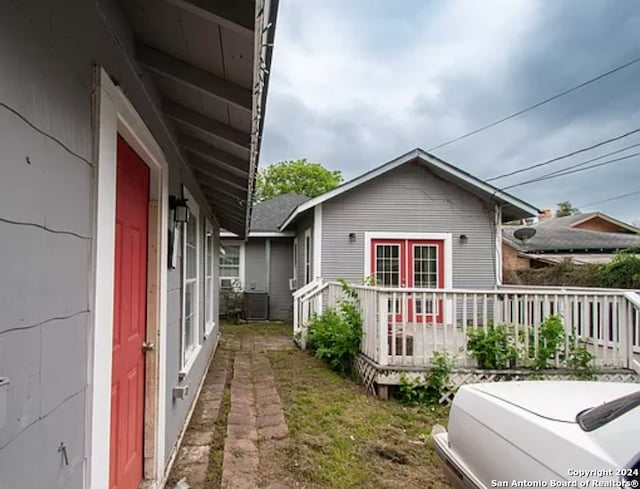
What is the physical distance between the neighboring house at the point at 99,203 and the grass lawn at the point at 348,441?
3.24ft

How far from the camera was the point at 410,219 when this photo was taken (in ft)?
32.5

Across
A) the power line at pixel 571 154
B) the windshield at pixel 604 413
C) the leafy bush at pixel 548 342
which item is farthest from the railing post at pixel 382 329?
the power line at pixel 571 154

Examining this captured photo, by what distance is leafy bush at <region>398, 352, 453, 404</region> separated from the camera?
5027mm

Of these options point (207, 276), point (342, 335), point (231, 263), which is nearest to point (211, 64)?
point (342, 335)

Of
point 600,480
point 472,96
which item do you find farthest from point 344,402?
point 472,96

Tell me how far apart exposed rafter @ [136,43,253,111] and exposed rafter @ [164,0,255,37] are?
22.1 inches

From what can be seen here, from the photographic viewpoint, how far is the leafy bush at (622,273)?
979 centimetres

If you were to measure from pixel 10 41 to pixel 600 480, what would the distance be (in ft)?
6.56

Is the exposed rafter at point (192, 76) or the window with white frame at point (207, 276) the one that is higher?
the exposed rafter at point (192, 76)

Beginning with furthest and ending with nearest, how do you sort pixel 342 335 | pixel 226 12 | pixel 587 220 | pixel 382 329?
1. pixel 587 220
2. pixel 342 335
3. pixel 382 329
4. pixel 226 12

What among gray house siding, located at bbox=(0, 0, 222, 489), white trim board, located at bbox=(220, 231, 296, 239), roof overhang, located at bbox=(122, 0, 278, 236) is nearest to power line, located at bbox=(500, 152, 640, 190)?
white trim board, located at bbox=(220, 231, 296, 239)

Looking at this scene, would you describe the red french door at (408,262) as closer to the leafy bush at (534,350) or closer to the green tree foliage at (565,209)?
the leafy bush at (534,350)

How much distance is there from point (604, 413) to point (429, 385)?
347 cm

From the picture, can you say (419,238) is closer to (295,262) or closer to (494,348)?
(295,262)
